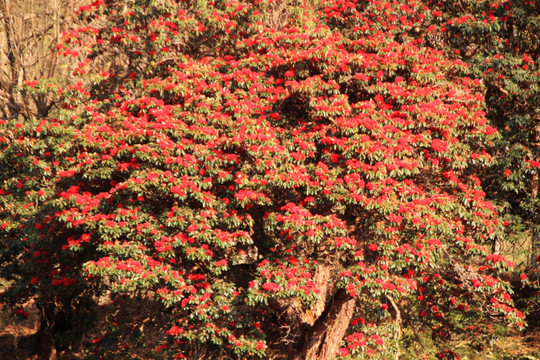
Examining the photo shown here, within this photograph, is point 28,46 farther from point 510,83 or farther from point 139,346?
point 510,83

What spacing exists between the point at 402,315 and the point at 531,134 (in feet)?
17.0

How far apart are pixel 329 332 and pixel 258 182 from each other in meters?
3.56

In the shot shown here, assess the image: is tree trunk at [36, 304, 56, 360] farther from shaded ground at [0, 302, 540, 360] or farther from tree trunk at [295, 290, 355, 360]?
tree trunk at [295, 290, 355, 360]

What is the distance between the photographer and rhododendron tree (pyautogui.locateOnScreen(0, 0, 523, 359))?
8672 millimetres

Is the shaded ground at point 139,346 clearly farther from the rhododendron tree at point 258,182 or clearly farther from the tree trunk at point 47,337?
the rhododendron tree at point 258,182

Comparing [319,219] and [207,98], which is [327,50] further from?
[319,219]

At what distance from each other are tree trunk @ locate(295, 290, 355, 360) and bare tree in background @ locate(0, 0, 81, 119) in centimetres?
864

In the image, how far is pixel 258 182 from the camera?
8.77m

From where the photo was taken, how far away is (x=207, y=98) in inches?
394

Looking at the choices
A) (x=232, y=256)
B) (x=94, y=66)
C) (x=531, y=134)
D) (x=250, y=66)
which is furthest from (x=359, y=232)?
(x=94, y=66)

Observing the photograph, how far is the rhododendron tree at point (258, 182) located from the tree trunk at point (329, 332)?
3 cm

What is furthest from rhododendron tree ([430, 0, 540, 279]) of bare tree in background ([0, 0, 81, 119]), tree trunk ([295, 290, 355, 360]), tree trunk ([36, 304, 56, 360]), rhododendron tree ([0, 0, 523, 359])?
tree trunk ([36, 304, 56, 360])

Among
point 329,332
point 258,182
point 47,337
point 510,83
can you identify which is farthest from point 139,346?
point 510,83

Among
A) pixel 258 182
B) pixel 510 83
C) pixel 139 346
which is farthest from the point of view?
pixel 139 346
